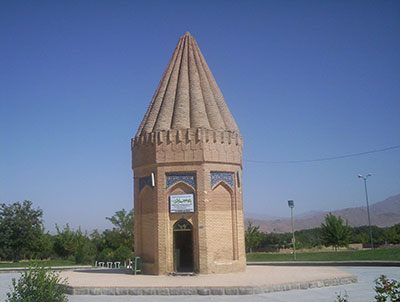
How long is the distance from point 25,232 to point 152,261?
19.3 metres

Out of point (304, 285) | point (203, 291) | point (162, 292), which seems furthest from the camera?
point (304, 285)

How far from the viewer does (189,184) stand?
46.8ft

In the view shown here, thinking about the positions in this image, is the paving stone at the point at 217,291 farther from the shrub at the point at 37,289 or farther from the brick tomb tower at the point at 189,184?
the shrub at the point at 37,289

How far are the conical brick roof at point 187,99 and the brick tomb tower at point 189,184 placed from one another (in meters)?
0.04

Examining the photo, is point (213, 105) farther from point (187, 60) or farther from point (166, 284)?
point (166, 284)

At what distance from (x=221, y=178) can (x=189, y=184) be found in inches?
49.0

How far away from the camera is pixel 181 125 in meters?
14.9

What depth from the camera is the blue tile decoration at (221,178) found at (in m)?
14.5

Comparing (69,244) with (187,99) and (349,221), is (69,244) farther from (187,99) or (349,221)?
(349,221)

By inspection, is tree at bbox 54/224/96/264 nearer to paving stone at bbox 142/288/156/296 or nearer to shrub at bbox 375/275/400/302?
paving stone at bbox 142/288/156/296

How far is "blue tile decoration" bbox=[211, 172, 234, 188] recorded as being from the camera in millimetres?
14508

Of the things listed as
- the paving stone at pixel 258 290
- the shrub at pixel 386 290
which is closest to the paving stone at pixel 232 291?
the paving stone at pixel 258 290

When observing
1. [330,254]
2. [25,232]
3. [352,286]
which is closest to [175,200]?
[352,286]

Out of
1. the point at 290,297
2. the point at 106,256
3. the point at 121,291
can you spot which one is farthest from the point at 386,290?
the point at 106,256
